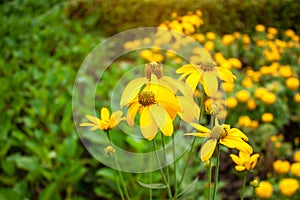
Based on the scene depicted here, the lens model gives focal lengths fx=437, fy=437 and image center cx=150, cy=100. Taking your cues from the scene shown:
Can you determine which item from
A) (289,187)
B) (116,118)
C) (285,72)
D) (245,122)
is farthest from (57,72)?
(116,118)

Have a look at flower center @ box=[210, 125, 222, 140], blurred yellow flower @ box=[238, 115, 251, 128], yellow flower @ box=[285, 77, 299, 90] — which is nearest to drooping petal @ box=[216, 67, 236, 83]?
flower center @ box=[210, 125, 222, 140]

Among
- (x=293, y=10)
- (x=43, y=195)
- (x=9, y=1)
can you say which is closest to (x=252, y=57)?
(x=293, y=10)

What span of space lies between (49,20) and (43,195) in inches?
126

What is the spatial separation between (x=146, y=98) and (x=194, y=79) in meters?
0.08

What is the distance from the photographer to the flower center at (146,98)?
27.5 inches

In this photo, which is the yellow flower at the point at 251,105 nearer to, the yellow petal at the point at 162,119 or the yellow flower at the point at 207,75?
the yellow flower at the point at 207,75

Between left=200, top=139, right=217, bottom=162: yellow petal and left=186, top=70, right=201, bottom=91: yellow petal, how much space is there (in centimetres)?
9

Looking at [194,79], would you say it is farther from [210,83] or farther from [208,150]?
[208,150]

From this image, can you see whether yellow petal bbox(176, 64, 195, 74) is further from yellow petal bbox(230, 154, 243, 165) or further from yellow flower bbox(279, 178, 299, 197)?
yellow flower bbox(279, 178, 299, 197)

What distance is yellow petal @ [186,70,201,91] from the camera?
697mm

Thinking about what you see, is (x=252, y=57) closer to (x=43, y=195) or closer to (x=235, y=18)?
(x=235, y=18)

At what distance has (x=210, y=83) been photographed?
722 mm

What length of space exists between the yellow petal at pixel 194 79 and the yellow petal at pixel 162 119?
2.5 inches

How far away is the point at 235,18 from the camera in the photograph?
4496 mm
